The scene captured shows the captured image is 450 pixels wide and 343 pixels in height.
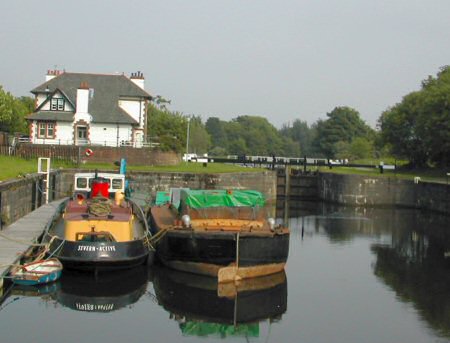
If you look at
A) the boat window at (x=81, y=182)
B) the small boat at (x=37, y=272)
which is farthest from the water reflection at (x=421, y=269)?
the boat window at (x=81, y=182)

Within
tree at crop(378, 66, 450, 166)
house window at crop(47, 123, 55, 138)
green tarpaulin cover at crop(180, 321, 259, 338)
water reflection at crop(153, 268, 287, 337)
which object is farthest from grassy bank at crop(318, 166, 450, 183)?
green tarpaulin cover at crop(180, 321, 259, 338)

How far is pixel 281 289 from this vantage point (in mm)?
22375

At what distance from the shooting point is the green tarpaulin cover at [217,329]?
17.8m

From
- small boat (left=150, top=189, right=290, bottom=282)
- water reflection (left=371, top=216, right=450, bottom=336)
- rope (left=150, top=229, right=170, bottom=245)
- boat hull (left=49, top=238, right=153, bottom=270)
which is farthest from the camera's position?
rope (left=150, top=229, right=170, bottom=245)

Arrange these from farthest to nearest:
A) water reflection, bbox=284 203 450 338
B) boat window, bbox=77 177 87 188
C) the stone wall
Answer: the stone wall
boat window, bbox=77 177 87 188
water reflection, bbox=284 203 450 338

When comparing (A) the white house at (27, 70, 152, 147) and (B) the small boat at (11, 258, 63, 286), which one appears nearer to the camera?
(B) the small boat at (11, 258, 63, 286)

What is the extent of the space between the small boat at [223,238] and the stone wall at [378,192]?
32.5 meters

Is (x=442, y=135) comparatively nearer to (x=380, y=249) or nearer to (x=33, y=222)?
(x=380, y=249)

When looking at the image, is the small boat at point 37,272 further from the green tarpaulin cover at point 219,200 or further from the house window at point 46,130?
the house window at point 46,130

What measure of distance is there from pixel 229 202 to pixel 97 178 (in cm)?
723

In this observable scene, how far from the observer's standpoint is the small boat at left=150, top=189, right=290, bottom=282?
21.8 meters

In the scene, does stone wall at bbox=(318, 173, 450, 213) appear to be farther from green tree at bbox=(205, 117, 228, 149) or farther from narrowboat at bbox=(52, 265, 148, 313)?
green tree at bbox=(205, 117, 228, 149)

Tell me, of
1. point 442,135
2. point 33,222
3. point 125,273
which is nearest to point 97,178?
point 33,222

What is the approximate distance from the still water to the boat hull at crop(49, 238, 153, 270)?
0.49m
